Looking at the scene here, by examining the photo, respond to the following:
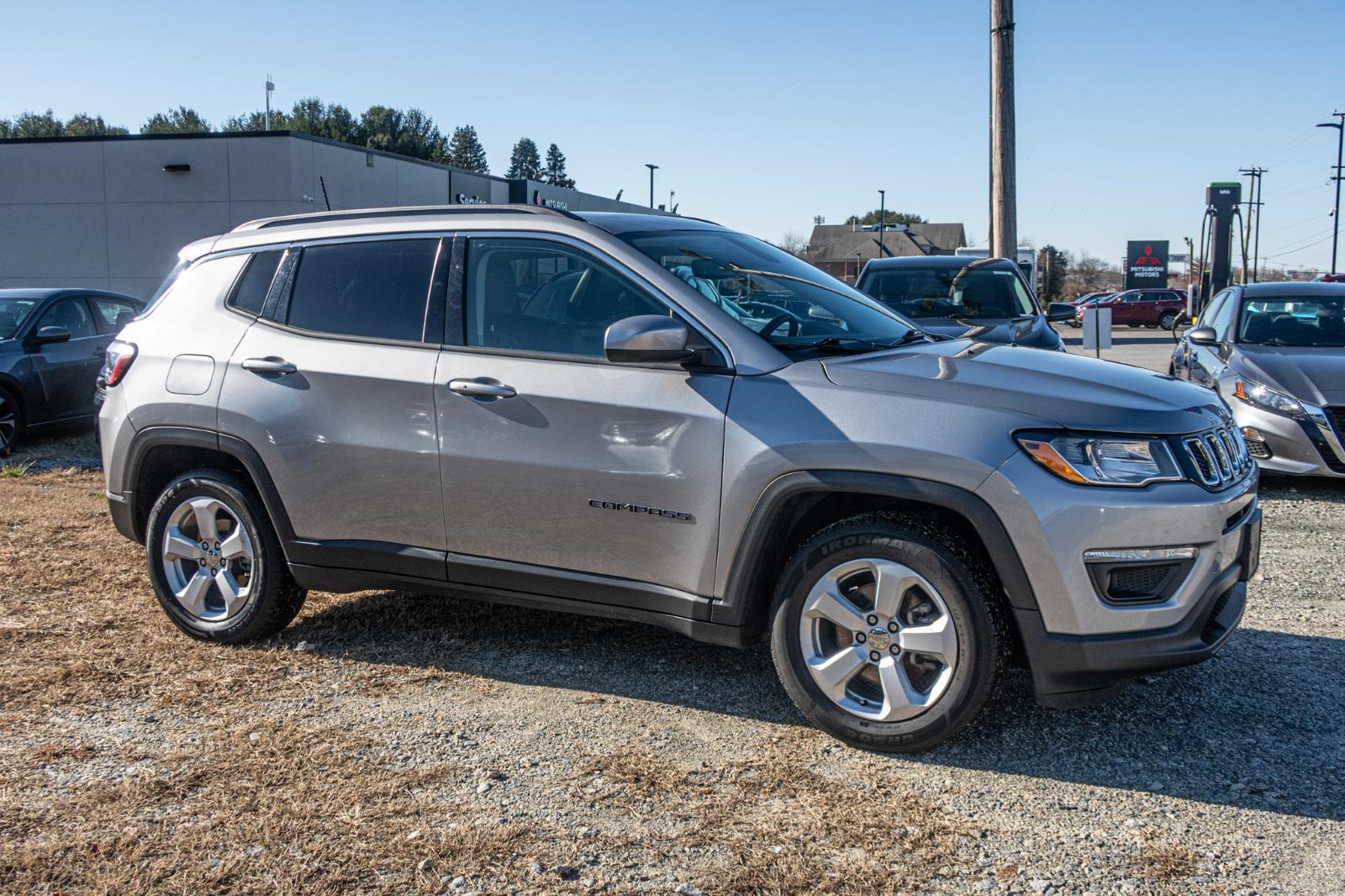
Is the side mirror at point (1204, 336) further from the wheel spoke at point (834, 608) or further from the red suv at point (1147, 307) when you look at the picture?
the red suv at point (1147, 307)

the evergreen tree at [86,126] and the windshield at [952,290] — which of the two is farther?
the evergreen tree at [86,126]

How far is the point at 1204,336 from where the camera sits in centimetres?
967

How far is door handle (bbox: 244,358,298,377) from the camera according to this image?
15.7 ft

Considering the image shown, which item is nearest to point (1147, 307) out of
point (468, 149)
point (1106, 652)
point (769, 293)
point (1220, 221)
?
point (1220, 221)

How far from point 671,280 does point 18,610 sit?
3803 millimetres

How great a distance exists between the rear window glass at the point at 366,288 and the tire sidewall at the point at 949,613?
1885 mm

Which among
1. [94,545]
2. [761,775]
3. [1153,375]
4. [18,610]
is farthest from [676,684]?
[94,545]

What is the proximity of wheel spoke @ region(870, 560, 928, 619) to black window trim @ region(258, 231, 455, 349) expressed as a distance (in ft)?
6.54

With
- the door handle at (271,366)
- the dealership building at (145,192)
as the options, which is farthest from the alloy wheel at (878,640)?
the dealership building at (145,192)

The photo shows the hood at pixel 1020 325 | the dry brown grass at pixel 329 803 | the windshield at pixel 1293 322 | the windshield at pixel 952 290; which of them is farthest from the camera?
the windshield at pixel 952 290

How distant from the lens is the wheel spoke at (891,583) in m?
3.74

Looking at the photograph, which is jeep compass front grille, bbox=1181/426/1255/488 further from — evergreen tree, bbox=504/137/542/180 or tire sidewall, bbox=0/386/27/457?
evergreen tree, bbox=504/137/542/180

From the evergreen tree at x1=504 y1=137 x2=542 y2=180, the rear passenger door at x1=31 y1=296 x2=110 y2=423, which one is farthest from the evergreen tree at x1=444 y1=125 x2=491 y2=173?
the rear passenger door at x1=31 y1=296 x2=110 y2=423

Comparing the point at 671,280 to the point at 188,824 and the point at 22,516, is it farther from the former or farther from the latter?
the point at 22,516
